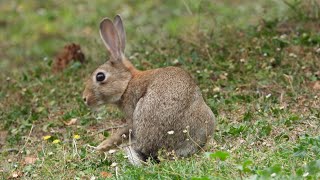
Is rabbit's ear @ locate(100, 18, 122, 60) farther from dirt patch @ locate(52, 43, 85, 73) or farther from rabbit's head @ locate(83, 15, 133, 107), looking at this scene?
dirt patch @ locate(52, 43, 85, 73)

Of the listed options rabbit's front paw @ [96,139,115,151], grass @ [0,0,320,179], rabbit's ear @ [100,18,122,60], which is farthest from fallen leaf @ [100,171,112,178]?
rabbit's ear @ [100,18,122,60]

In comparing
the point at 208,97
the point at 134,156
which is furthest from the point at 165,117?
the point at 208,97

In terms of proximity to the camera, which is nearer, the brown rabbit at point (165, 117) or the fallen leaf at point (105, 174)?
the fallen leaf at point (105, 174)

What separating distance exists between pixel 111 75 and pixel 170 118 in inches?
46.5

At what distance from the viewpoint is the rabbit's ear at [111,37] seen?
8.49 metres

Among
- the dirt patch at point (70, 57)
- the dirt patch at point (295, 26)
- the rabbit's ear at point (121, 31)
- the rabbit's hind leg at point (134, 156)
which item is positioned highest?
the rabbit's ear at point (121, 31)

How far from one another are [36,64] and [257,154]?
5833 mm

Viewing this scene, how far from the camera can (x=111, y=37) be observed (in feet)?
28.0

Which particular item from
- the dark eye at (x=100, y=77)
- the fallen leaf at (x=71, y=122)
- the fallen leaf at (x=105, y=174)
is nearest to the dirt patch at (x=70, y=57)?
the fallen leaf at (x=71, y=122)

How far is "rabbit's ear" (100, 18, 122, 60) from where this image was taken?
8492 millimetres

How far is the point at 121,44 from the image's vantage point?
8.56m

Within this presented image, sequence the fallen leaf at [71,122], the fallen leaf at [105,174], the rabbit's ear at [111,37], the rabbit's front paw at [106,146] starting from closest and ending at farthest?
1. the fallen leaf at [105,174]
2. the rabbit's front paw at [106,146]
3. the rabbit's ear at [111,37]
4. the fallen leaf at [71,122]

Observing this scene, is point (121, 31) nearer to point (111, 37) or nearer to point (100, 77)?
point (111, 37)

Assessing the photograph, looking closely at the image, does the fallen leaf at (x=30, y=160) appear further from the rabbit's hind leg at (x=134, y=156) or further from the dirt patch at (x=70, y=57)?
the dirt patch at (x=70, y=57)
